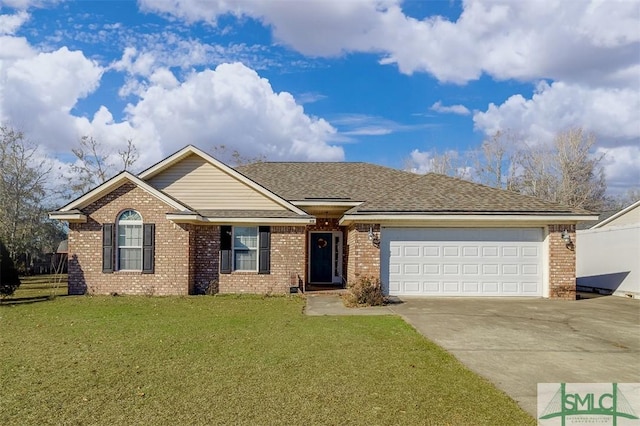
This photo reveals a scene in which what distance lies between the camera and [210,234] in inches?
634

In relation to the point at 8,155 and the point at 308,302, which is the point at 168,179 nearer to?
the point at 308,302

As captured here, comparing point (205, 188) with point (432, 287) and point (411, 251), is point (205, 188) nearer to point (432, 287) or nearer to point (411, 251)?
point (411, 251)

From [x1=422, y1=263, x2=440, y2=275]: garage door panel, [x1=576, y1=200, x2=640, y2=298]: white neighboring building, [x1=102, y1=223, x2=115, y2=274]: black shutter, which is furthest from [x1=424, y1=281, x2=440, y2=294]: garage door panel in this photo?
[x1=102, y1=223, x2=115, y2=274]: black shutter

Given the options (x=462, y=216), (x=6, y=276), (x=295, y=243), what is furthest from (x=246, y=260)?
(x=462, y=216)

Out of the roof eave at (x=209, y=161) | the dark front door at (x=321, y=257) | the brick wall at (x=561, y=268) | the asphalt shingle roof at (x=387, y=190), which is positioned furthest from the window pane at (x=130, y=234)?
the brick wall at (x=561, y=268)

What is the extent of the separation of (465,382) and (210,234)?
1173 cm

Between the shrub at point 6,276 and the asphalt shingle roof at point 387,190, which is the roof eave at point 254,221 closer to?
the asphalt shingle roof at point 387,190

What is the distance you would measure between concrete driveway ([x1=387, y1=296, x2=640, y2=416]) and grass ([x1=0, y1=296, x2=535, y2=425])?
504 mm

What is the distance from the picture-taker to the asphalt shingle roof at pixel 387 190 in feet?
49.5

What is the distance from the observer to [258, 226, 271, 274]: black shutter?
16031mm

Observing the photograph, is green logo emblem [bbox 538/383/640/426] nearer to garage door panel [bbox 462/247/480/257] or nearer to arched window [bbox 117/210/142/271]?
garage door panel [bbox 462/247/480/257]

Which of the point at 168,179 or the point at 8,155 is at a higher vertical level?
the point at 8,155

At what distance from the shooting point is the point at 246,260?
1619cm

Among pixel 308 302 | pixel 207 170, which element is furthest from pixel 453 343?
pixel 207 170
